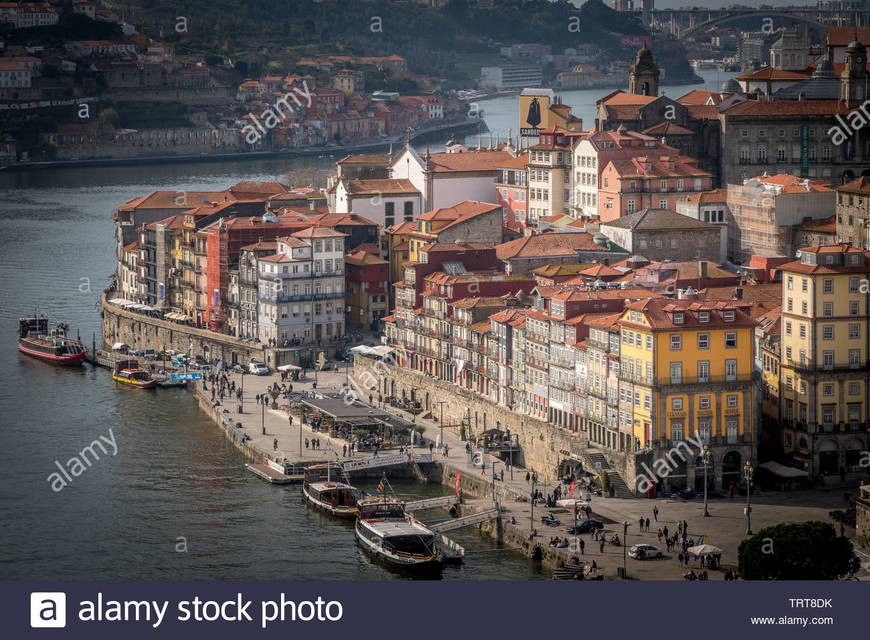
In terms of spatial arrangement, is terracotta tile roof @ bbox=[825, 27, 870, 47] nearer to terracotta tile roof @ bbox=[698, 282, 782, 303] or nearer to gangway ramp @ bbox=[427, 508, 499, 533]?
terracotta tile roof @ bbox=[698, 282, 782, 303]

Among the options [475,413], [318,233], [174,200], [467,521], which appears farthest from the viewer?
[174,200]

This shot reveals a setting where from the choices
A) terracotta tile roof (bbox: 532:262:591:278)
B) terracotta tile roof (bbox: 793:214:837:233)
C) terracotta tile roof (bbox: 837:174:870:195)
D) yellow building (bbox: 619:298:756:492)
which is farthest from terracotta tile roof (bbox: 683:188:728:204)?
yellow building (bbox: 619:298:756:492)

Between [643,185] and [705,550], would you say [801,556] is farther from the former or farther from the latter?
[643,185]

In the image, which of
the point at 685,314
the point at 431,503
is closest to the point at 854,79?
the point at 685,314

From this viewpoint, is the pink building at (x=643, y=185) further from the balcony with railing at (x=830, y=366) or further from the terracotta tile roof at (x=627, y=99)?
the balcony with railing at (x=830, y=366)

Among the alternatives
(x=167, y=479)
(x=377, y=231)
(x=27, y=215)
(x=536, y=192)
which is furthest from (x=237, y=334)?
(x=27, y=215)

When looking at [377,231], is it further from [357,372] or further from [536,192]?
[357,372]
